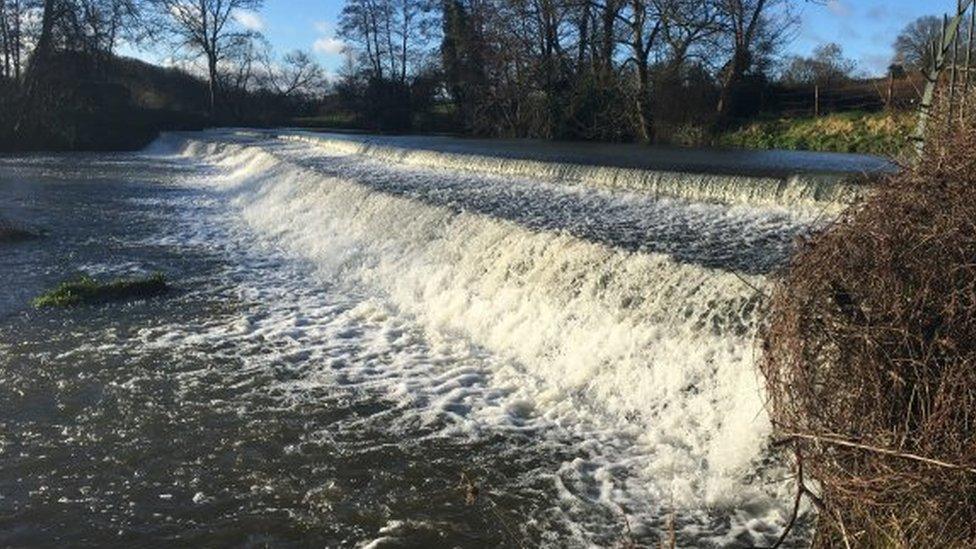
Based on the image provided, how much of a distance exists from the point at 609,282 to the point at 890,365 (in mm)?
4607

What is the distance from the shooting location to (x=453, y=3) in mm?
45969

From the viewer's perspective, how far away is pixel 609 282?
7539 mm

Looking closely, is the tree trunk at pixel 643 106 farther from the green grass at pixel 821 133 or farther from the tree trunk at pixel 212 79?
the tree trunk at pixel 212 79

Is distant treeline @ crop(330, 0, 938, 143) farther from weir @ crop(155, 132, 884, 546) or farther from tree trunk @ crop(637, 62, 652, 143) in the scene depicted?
weir @ crop(155, 132, 884, 546)

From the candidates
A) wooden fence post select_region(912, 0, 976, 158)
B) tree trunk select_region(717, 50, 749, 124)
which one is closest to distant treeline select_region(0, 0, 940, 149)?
tree trunk select_region(717, 50, 749, 124)

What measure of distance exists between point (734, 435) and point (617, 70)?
26.8m

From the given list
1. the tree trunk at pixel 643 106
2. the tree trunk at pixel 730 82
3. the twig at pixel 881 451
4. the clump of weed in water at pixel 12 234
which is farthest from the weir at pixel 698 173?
the tree trunk at pixel 730 82

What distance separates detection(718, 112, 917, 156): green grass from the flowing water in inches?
482

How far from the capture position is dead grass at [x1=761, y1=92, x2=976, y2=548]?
277cm

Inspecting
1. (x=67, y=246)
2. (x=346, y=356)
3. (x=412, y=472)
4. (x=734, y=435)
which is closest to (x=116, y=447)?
(x=412, y=472)

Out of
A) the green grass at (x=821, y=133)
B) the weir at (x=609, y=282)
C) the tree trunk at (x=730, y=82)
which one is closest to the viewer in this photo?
the weir at (x=609, y=282)

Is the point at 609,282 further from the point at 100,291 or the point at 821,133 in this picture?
the point at 821,133

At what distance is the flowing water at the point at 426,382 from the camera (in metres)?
4.56

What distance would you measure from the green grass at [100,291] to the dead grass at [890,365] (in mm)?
8097
